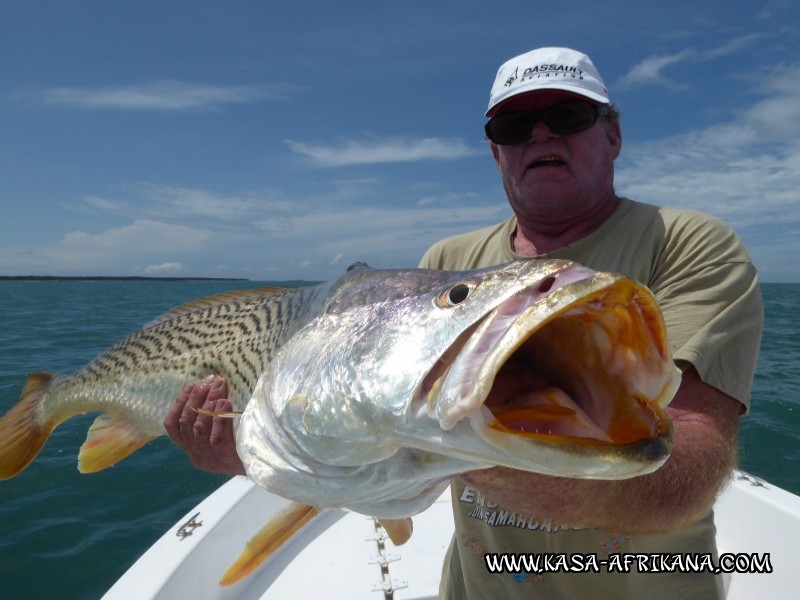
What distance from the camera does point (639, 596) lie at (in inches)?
85.9

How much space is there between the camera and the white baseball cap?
2.59 metres

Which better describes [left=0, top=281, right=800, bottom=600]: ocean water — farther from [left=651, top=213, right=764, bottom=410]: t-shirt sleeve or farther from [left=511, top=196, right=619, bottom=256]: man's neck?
[left=651, top=213, right=764, bottom=410]: t-shirt sleeve

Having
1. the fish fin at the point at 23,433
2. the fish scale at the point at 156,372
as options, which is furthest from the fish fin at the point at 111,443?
the fish fin at the point at 23,433

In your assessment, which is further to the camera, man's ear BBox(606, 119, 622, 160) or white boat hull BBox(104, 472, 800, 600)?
white boat hull BBox(104, 472, 800, 600)

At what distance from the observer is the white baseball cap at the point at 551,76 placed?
2.59 meters

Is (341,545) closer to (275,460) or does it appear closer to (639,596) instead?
(639,596)

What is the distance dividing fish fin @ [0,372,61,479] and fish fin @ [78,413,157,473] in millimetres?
513

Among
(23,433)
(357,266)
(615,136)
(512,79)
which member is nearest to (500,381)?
(357,266)

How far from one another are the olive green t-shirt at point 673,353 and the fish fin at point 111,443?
6.35 ft

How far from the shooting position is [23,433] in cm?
374

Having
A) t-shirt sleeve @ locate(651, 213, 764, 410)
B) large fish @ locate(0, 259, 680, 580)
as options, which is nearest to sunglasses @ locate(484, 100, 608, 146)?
t-shirt sleeve @ locate(651, 213, 764, 410)

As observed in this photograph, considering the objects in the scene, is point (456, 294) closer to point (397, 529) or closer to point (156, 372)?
point (397, 529)

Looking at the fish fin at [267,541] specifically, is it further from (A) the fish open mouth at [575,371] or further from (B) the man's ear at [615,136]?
(B) the man's ear at [615,136]

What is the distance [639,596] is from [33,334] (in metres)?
22.2
